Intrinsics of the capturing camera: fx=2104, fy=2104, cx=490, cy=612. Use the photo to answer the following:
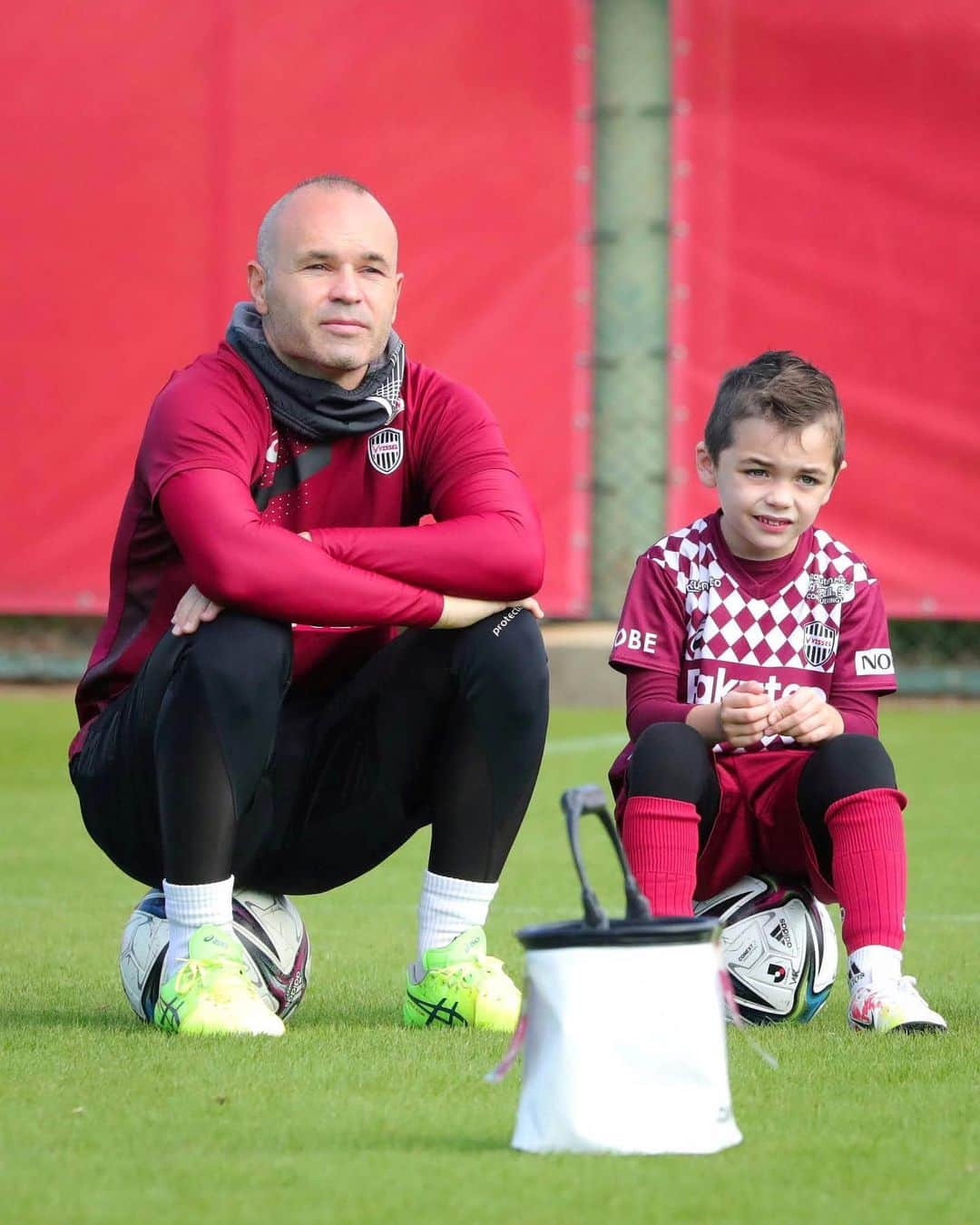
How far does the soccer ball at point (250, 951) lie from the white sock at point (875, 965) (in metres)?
0.70

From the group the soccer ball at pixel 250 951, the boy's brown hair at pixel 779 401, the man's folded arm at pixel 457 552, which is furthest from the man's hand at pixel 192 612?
the boy's brown hair at pixel 779 401

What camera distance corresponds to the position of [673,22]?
315 inches

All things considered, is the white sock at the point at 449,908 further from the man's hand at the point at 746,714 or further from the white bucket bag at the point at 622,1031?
the white bucket bag at the point at 622,1031

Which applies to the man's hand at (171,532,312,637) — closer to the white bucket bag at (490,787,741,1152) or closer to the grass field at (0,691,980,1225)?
the grass field at (0,691,980,1225)

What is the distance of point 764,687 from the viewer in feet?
8.99

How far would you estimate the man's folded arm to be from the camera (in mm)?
2594

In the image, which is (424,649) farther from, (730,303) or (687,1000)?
(730,303)

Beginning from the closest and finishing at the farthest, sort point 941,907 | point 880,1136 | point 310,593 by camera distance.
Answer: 1. point 880,1136
2. point 310,593
3. point 941,907

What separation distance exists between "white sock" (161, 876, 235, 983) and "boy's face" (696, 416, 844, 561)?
83cm

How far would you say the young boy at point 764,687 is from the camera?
102 inches

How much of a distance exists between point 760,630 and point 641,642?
0.16 metres

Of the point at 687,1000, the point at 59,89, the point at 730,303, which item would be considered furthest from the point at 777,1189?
the point at 59,89

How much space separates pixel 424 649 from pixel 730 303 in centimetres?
555

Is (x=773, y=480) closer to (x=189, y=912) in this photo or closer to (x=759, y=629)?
(x=759, y=629)
